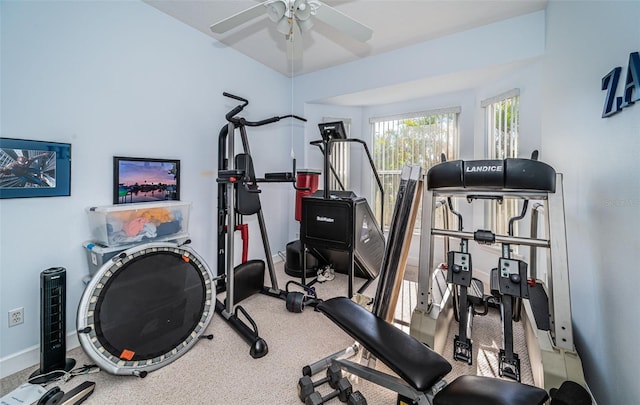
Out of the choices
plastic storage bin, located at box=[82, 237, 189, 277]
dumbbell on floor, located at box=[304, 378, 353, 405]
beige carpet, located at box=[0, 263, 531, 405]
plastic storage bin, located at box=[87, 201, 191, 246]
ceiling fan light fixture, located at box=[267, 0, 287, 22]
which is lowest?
beige carpet, located at box=[0, 263, 531, 405]

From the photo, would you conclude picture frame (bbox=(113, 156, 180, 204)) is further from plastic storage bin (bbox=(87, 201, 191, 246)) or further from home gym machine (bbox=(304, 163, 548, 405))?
home gym machine (bbox=(304, 163, 548, 405))

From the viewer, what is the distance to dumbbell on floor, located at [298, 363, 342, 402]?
154cm

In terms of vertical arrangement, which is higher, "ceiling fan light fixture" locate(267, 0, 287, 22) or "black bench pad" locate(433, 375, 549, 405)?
"ceiling fan light fixture" locate(267, 0, 287, 22)

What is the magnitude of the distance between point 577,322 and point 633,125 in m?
1.38

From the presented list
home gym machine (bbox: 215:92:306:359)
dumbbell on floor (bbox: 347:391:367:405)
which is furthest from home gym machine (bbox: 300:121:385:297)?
dumbbell on floor (bbox: 347:391:367:405)

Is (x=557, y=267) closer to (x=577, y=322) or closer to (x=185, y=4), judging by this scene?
(x=577, y=322)

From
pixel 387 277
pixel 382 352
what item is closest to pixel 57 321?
pixel 382 352

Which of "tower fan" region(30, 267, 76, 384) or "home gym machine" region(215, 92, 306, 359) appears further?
"home gym machine" region(215, 92, 306, 359)

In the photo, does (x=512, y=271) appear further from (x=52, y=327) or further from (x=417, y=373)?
(x=52, y=327)

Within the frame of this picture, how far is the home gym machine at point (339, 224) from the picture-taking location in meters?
2.73

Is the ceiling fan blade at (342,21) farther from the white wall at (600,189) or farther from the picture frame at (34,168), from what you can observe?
the picture frame at (34,168)

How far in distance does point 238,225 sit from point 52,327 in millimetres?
1470

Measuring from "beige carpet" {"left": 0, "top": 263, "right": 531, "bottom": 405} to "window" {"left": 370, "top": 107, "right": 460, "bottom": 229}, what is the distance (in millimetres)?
1871

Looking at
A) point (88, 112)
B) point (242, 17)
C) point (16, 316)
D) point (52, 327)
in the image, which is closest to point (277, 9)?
point (242, 17)
